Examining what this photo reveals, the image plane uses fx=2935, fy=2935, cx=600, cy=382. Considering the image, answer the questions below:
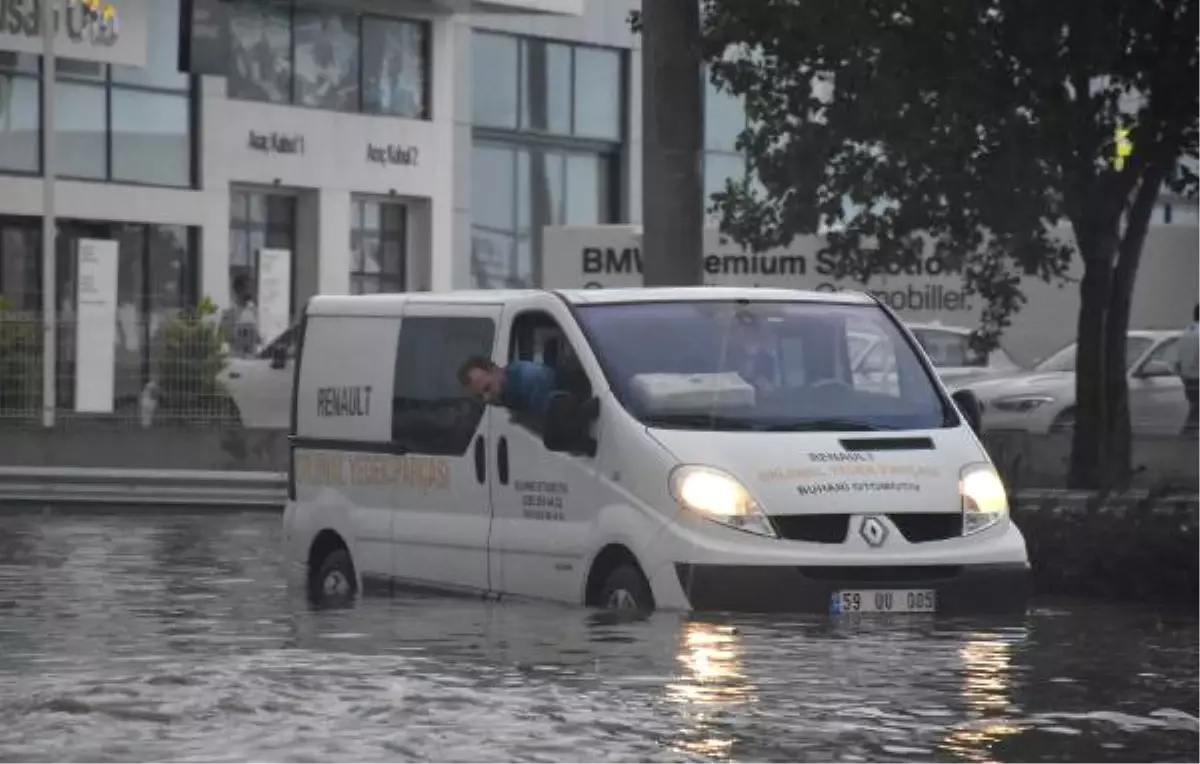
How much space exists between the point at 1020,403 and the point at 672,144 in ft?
40.5

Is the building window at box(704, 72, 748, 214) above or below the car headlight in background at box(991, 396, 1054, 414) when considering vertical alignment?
above

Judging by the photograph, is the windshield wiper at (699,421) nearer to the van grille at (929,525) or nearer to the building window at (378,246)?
the van grille at (929,525)

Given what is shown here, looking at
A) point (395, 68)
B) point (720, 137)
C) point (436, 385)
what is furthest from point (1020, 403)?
→ point (720, 137)

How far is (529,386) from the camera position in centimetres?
1348

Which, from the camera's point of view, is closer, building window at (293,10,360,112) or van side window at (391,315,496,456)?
van side window at (391,315,496,456)

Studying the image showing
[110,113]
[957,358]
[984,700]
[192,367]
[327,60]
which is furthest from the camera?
[327,60]

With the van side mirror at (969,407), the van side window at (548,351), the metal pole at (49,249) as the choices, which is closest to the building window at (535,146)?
the metal pole at (49,249)

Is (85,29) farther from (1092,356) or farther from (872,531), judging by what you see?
(872,531)

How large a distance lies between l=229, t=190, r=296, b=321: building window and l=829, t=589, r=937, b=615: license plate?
3452cm

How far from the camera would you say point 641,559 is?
41.8 feet

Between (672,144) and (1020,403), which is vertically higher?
(672,144)

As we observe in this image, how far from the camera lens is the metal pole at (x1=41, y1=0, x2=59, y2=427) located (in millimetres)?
31578

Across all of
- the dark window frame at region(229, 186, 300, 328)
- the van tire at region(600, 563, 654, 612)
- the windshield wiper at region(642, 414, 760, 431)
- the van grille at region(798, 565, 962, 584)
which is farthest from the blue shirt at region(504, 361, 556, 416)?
the dark window frame at region(229, 186, 300, 328)

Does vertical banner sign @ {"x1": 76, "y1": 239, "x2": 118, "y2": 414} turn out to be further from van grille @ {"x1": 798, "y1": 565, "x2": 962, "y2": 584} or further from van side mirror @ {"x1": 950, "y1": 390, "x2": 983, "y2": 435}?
van grille @ {"x1": 798, "y1": 565, "x2": 962, "y2": 584}
